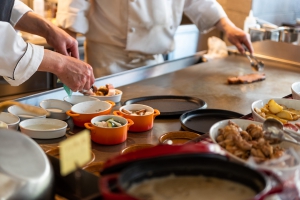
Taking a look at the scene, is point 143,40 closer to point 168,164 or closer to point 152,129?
point 152,129

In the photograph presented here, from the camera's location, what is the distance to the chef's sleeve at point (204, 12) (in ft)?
8.22

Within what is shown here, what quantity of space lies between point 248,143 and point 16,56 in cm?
71

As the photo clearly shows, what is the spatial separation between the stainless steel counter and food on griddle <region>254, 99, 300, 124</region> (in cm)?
24

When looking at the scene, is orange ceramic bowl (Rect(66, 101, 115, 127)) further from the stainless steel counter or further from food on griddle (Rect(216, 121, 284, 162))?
food on griddle (Rect(216, 121, 284, 162))

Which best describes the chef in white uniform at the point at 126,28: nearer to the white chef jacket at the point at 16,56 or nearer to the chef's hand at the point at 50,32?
the chef's hand at the point at 50,32

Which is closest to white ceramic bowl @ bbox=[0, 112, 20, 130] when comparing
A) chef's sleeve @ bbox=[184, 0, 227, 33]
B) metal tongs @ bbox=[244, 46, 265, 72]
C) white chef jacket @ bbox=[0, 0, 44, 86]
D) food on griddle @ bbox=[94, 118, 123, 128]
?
white chef jacket @ bbox=[0, 0, 44, 86]

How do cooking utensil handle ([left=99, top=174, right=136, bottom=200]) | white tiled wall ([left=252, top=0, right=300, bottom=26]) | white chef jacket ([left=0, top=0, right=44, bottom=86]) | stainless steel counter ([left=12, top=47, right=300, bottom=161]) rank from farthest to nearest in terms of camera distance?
white tiled wall ([left=252, top=0, right=300, bottom=26]) < stainless steel counter ([left=12, top=47, right=300, bottom=161]) < white chef jacket ([left=0, top=0, right=44, bottom=86]) < cooking utensil handle ([left=99, top=174, right=136, bottom=200])

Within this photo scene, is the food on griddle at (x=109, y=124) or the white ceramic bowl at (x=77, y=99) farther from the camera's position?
the white ceramic bowl at (x=77, y=99)

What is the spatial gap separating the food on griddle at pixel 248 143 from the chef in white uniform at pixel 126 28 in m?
1.27

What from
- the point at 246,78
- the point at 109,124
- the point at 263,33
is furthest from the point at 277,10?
the point at 109,124

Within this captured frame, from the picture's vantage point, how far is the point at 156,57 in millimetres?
2490

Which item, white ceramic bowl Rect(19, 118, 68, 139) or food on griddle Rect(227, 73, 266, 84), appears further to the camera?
food on griddle Rect(227, 73, 266, 84)

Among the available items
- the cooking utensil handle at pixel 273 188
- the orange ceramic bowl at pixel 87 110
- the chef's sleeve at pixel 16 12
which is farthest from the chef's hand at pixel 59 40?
the cooking utensil handle at pixel 273 188

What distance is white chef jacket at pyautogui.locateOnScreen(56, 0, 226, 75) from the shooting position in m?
2.26
